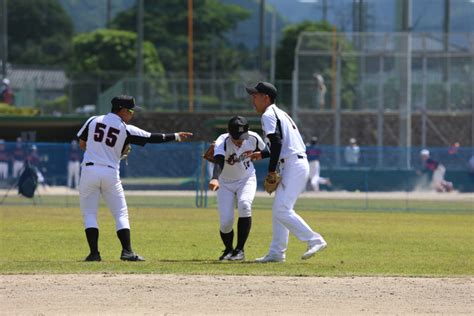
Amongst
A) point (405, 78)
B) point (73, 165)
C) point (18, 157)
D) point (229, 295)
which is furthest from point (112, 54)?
point (229, 295)

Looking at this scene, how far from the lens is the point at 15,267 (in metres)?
13.3

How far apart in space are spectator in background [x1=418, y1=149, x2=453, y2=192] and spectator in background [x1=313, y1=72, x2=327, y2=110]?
649 cm

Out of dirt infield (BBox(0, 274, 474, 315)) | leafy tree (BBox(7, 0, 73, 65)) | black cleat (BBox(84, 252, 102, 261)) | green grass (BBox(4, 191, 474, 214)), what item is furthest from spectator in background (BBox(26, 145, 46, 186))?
leafy tree (BBox(7, 0, 73, 65))

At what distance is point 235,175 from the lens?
14219 mm

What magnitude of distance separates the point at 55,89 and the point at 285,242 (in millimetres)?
46115

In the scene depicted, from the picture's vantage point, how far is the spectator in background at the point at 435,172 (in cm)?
3281

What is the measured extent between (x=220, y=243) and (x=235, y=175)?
3.53 meters

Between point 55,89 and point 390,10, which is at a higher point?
point 390,10

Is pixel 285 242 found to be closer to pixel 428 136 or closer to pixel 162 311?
pixel 162 311

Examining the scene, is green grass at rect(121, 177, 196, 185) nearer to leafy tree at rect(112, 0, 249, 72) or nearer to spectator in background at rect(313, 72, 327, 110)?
spectator in background at rect(313, 72, 327, 110)

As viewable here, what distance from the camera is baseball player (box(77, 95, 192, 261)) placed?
13586mm

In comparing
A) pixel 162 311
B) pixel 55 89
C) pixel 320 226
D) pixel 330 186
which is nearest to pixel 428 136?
pixel 330 186

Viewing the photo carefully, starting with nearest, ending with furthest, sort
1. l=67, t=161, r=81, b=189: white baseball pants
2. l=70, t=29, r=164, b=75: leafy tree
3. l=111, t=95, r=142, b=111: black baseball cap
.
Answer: l=111, t=95, r=142, b=111: black baseball cap < l=67, t=161, r=81, b=189: white baseball pants < l=70, t=29, r=164, b=75: leafy tree

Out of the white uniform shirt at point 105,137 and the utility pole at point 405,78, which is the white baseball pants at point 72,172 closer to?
the utility pole at point 405,78
